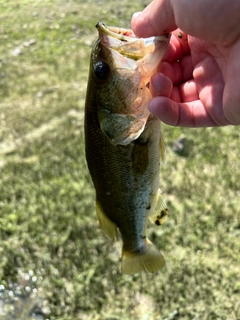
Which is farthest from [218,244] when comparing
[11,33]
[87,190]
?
[11,33]

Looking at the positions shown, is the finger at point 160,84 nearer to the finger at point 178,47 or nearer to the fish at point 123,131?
the fish at point 123,131

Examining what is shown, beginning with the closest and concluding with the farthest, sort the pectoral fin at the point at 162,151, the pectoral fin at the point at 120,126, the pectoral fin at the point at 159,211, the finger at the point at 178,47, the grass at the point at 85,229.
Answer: the pectoral fin at the point at 120,126
the pectoral fin at the point at 162,151
the finger at the point at 178,47
the pectoral fin at the point at 159,211
the grass at the point at 85,229

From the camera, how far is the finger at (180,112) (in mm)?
1614

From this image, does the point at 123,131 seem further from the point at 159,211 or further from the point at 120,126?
the point at 159,211

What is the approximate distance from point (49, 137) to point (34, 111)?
1.94 ft

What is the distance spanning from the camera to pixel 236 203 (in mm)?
3518

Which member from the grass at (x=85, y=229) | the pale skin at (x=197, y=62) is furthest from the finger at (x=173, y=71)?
the grass at (x=85, y=229)

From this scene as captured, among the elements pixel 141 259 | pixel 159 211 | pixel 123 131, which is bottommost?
pixel 141 259

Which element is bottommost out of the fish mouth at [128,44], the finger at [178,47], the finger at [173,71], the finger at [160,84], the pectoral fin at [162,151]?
the pectoral fin at [162,151]

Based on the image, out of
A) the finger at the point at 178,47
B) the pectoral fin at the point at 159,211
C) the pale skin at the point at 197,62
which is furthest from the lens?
the pectoral fin at the point at 159,211

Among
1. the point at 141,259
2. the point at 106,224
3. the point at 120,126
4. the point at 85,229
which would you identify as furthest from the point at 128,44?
the point at 85,229

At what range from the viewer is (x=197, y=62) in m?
1.95

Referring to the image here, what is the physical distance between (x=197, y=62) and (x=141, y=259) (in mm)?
1040

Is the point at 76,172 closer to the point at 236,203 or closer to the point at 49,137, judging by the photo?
the point at 49,137
